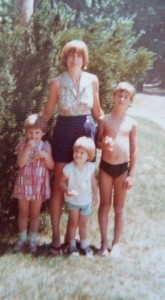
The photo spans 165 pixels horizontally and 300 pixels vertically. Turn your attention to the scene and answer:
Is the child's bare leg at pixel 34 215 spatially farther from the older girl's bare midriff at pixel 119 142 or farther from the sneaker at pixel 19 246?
the older girl's bare midriff at pixel 119 142

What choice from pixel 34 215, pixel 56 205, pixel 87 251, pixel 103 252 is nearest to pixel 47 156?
pixel 56 205

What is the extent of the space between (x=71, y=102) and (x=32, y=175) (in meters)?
0.75

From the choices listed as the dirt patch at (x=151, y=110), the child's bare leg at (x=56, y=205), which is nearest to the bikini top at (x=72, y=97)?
the child's bare leg at (x=56, y=205)

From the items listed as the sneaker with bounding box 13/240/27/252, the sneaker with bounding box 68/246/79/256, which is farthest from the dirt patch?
the sneaker with bounding box 13/240/27/252

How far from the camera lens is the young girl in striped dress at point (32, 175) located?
428 centimetres

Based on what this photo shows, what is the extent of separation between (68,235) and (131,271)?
0.67 meters

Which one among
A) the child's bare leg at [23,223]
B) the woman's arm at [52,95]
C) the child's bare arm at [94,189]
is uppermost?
the woman's arm at [52,95]

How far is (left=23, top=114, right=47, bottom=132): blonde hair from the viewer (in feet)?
13.9

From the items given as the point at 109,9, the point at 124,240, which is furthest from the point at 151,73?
the point at 124,240

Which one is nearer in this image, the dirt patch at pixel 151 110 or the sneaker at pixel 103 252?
the sneaker at pixel 103 252

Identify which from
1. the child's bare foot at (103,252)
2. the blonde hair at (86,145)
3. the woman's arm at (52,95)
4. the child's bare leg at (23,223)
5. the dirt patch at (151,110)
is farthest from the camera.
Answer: the dirt patch at (151,110)

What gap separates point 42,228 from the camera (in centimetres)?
516

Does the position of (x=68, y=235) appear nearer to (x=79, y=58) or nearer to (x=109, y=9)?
(x=79, y=58)

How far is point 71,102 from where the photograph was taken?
13.9 feet
